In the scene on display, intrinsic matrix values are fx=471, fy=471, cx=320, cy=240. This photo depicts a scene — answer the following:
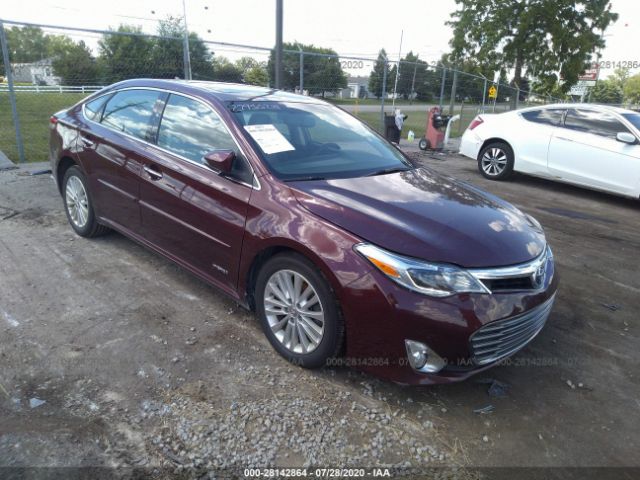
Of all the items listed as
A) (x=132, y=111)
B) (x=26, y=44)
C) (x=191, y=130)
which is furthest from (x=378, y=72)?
(x=191, y=130)

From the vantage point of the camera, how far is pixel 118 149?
3953 mm

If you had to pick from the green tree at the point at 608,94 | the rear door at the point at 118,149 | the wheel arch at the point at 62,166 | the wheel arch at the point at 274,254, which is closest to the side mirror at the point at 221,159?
the wheel arch at the point at 274,254

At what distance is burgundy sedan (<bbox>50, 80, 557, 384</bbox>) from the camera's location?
8.07 ft

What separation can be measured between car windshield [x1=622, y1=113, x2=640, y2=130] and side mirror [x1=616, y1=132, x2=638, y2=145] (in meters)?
0.31

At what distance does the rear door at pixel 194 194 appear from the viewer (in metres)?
3.10

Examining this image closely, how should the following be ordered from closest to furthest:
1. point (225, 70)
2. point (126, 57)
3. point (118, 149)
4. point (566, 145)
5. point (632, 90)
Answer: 1. point (118, 149)
2. point (566, 145)
3. point (126, 57)
4. point (225, 70)
5. point (632, 90)

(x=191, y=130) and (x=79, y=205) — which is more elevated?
(x=191, y=130)

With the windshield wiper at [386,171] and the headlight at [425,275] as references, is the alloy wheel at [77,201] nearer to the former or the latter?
the windshield wiper at [386,171]

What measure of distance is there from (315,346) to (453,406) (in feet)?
2.83

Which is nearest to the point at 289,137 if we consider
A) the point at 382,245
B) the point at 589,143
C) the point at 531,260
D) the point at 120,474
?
the point at 382,245

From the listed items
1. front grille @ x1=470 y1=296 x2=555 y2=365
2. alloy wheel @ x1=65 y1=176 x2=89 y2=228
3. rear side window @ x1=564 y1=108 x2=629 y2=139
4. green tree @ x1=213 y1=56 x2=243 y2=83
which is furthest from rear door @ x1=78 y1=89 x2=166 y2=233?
rear side window @ x1=564 y1=108 x2=629 y2=139

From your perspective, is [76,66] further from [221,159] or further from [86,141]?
[221,159]

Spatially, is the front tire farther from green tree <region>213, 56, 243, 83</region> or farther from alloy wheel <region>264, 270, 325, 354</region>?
green tree <region>213, 56, 243, 83</region>

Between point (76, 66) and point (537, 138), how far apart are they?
860 cm
